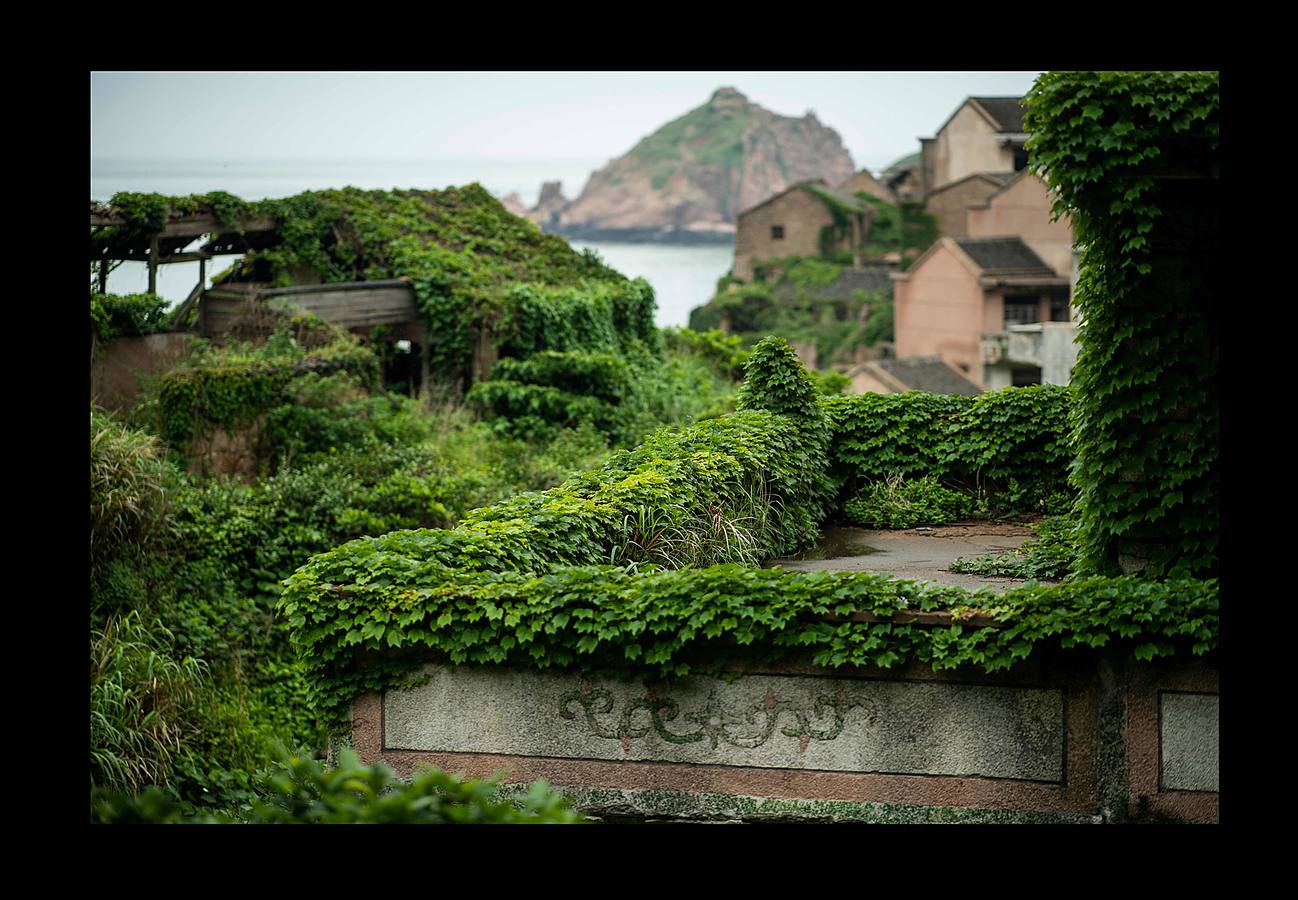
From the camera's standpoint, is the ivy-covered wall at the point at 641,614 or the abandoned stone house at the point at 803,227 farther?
the abandoned stone house at the point at 803,227

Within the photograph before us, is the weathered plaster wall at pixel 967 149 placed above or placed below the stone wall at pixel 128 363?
above

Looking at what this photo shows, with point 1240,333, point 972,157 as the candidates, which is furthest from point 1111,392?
point 972,157

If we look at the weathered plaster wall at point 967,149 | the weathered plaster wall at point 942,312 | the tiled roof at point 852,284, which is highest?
the weathered plaster wall at point 967,149


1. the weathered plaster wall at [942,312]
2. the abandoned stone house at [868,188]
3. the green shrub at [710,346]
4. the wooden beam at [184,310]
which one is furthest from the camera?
the abandoned stone house at [868,188]

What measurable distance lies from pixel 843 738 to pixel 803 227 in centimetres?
7039

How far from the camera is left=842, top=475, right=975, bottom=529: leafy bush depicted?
15.8m

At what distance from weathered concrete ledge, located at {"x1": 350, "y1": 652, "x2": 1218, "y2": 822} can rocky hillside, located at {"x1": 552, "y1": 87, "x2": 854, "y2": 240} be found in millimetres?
138791

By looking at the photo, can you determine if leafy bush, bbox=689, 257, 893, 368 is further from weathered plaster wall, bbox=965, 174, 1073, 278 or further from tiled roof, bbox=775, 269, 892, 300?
weathered plaster wall, bbox=965, 174, 1073, 278

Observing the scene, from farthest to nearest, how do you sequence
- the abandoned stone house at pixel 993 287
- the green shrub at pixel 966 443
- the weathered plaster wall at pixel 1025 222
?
the weathered plaster wall at pixel 1025 222 → the abandoned stone house at pixel 993 287 → the green shrub at pixel 966 443

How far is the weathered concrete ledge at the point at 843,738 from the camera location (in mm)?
8555

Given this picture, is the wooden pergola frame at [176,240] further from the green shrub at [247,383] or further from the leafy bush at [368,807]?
the leafy bush at [368,807]

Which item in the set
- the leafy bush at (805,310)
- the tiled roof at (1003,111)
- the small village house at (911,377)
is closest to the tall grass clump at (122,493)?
the small village house at (911,377)

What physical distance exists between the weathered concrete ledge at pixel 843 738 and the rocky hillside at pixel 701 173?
13879 cm

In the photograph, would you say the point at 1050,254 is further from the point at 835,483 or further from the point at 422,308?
the point at 835,483
